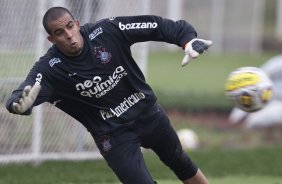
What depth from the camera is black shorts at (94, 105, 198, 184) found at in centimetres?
716

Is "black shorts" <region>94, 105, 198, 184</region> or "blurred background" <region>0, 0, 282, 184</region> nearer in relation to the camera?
"black shorts" <region>94, 105, 198, 184</region>

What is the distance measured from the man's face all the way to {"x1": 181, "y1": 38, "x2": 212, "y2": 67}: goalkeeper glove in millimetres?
964

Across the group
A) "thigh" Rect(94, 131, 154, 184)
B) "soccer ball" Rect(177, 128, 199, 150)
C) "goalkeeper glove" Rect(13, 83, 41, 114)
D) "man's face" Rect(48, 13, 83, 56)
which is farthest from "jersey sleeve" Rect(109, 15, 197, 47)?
"soccer ball" Rect(177, 128, 199, 150)

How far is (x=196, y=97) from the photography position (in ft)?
58.0

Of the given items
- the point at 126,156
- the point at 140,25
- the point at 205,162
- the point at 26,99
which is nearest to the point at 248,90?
the point at 140,25

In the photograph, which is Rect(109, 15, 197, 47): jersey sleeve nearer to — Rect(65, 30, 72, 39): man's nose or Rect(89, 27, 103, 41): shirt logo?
Rect(89, 27, 103, 41): shirt logo

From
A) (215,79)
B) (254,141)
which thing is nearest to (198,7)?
(215,79)

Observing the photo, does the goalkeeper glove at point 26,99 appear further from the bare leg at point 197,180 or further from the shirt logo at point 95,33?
the bare leg at point 197,180

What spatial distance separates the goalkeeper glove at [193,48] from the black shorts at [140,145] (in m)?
0.85

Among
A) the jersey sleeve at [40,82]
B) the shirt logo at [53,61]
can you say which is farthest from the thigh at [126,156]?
the shirt logo at [53,61]

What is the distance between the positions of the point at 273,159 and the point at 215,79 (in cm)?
1147

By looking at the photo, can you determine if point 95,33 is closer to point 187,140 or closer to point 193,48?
point 193,48

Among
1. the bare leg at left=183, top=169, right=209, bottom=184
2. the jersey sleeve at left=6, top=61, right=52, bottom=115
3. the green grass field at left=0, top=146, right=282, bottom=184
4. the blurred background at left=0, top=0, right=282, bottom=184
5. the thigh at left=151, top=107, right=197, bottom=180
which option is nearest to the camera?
the jersey sleeve at left=6, top=61, right=52, bottom=115

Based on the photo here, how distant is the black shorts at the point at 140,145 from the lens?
23.5 ft
